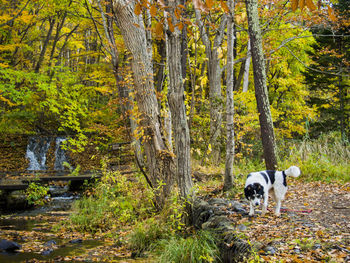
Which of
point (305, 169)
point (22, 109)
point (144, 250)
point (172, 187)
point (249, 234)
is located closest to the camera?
point (249, 234)

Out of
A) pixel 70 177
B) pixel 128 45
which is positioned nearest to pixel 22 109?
pixel 70 177

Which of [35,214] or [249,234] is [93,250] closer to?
[249,234]

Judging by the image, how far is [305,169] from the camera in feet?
27.4

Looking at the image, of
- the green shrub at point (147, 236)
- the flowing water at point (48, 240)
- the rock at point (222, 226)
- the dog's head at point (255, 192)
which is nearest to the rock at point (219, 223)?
the rock at point (222, 226)

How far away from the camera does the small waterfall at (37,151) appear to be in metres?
16.4

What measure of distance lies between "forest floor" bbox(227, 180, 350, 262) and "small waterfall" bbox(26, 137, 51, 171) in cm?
1416

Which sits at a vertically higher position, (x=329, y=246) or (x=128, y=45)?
(x=128, y=45)

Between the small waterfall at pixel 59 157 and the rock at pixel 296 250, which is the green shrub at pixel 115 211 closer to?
the rock at pixel 296 250

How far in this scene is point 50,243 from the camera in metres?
5.95

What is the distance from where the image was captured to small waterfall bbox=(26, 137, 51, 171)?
53.8 ft

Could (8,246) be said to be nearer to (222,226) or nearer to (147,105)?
(147,105)

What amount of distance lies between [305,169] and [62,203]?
327 inches

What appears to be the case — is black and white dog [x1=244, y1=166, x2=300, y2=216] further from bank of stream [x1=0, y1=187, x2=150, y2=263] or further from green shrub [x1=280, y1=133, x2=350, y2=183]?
green shrub [x1=280, y1=133, x2=350, y2=183]

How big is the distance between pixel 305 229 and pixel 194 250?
152 cm
